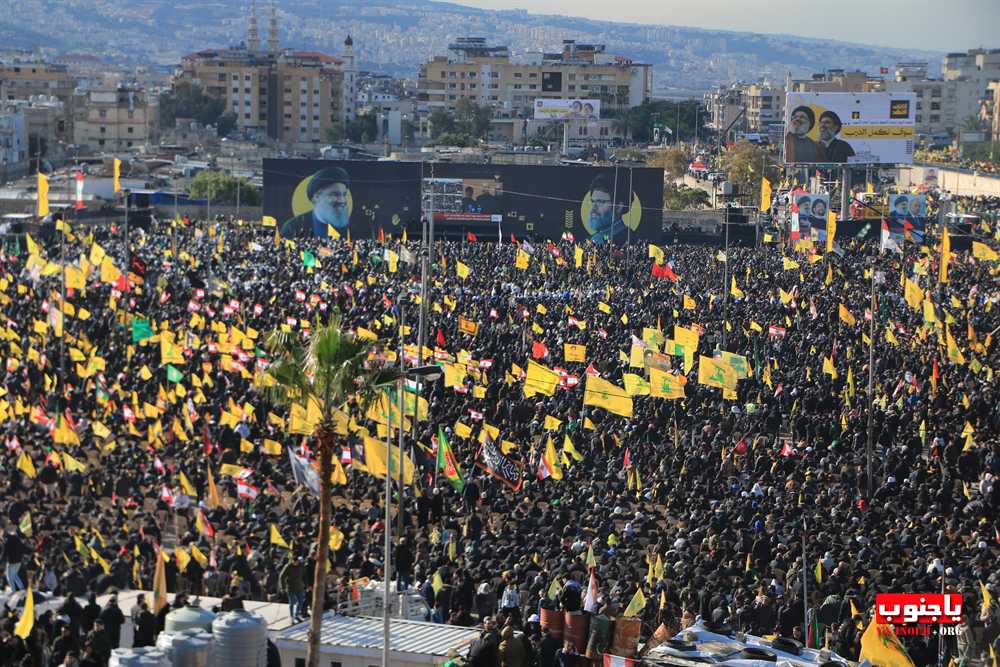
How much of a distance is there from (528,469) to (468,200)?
45.4 m

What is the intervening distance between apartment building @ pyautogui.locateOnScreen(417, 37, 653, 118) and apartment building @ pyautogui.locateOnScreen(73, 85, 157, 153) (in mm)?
39110

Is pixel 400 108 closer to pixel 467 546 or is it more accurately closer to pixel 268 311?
pixel 268 311

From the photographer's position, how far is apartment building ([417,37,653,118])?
16350 cm

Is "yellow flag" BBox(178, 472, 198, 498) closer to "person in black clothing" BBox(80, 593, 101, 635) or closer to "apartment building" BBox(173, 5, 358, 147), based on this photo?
"person in black clothing" BBox(80, 593, 101, 635)

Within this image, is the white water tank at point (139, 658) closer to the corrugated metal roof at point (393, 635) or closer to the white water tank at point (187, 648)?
the white water tank at point (187, 648)

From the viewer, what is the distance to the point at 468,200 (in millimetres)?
70312

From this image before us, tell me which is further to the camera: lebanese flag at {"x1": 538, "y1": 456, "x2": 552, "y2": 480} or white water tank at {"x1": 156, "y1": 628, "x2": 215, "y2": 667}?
lebanese flag at {"x1": 538, "y1": 456, "x2": 552, "y2": 480}

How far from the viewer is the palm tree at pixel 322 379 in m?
14.8

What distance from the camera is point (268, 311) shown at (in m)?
40.0

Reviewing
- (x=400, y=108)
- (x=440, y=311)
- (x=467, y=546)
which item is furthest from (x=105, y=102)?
(x=467, y=546)

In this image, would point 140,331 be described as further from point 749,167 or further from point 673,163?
point 673,163

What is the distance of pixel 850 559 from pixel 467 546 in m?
4.57

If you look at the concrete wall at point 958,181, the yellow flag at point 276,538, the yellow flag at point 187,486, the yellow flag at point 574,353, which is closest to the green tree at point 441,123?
the concrete wall at point 958,181

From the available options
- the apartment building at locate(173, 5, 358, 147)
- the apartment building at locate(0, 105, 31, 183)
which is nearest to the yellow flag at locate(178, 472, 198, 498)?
the apartment building at locate(0, 105, 31, 183)
